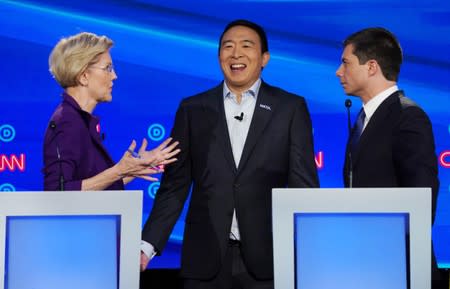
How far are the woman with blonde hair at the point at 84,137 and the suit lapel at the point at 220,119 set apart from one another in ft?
0.59

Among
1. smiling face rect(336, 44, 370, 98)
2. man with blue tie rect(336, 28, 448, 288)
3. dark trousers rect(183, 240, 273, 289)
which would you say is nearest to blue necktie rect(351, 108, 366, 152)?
man with blue tie rect(336, 28, 448, 288)

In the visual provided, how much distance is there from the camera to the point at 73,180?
9.84 ft

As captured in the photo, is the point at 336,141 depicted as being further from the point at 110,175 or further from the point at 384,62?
the point at 110,175

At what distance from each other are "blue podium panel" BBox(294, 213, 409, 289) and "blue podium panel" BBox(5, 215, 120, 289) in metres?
0.49

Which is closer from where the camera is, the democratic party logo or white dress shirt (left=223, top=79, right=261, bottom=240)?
white dress shirt (left=223, top=79, right=261, bottom=240)

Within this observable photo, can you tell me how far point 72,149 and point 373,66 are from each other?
133 cm

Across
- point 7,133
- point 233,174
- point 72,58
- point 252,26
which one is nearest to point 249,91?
point 252,26

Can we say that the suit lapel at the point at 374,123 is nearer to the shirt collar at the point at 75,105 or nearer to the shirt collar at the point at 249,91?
the shirt collar at the point at 249,91

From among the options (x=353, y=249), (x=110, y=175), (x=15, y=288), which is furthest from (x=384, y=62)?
(x=15, y=288)

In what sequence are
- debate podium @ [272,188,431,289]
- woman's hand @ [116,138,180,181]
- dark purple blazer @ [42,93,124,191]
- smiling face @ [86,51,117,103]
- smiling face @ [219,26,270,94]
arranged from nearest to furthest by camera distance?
debate podium @ [272,188,431,289] < woman's hand @ [116,138,180,181] < dark purple blazer @ [42,93,124,191] < smiling face @ [219,26,270,94] < smiling face @ [86,51,117,103]

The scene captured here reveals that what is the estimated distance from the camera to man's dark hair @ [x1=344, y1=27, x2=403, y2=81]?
3361 mm

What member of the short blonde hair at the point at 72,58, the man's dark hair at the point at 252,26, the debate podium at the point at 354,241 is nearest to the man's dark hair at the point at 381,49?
the man's dark hair at the point at 252,26

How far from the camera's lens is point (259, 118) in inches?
118

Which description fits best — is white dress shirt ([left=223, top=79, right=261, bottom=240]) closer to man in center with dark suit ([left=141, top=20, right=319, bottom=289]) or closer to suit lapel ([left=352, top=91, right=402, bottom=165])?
man in center with dark suit ([left=141, top=20, right=319, bottom=289])
